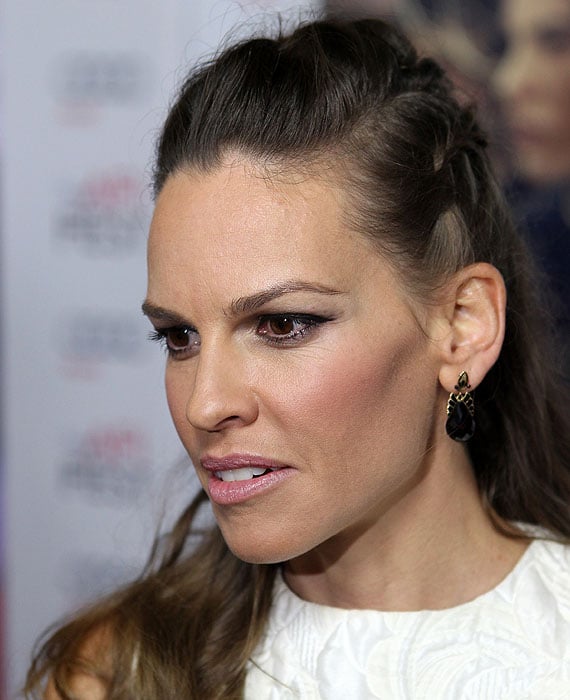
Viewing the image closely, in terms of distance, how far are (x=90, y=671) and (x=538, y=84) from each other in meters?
1.69

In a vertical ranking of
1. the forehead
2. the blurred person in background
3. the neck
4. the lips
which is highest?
the blurred person in background

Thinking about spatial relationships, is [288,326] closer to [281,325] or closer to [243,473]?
[281,325]

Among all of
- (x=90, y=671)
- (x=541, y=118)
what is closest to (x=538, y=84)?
(x=541, y=118)

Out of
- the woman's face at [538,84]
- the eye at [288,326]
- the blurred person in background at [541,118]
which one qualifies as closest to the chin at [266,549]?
the eye at [288,326]

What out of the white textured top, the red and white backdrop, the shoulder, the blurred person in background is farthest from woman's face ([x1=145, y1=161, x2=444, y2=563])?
the red and white backdrop

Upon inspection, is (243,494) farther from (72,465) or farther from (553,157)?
(72,465)

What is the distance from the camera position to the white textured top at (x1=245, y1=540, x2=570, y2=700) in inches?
58.1

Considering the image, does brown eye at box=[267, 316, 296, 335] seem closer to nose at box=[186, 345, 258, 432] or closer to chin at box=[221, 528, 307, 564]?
nose at box=[186, 345, 258, 432]

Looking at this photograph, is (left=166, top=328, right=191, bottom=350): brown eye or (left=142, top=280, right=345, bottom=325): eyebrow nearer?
(left=142, top=280, right=345, bottom=325): eyebrow

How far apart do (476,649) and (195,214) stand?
30.8 inches

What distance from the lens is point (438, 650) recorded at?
1.50 metres

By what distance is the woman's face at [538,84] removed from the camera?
7.78 feet

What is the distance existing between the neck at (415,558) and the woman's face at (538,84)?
3.58 ft

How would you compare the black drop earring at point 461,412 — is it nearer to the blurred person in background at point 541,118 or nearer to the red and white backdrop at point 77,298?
the blurred person in background at point 541,118
